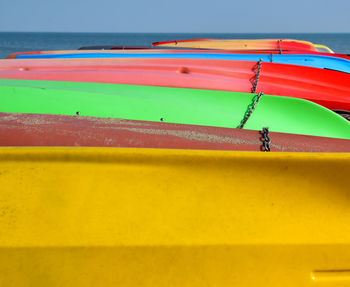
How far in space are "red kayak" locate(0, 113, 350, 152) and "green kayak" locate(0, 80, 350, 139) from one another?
0.53m

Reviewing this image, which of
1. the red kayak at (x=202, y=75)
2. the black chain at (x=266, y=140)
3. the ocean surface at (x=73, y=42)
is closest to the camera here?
the black chain at (x=266, y=140)

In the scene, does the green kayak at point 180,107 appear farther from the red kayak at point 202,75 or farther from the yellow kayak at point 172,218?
the yellow kayak at point 172,218

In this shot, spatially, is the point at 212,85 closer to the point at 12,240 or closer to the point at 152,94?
the point at 152,94

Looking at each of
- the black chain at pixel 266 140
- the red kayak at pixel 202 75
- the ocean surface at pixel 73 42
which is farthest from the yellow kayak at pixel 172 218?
the ocean surface at pixel 73 42

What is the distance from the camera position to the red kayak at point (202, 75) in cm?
342

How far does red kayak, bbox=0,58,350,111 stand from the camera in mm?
3424

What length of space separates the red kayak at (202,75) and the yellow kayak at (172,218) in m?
1.97

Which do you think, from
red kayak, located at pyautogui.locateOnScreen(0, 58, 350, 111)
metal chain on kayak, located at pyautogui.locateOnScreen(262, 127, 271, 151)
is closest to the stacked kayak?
metal chain on kayak, located at pyautogui.locateOnScreen(262, 127, 271, 151)

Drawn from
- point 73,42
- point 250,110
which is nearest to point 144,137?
point 250,110

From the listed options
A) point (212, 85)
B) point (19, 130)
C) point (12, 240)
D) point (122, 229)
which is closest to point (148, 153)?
point (122, 229)

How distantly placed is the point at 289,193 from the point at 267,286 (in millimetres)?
343

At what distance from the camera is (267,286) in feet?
4.62

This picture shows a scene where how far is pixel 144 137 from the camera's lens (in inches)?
69.9

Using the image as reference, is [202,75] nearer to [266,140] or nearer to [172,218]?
[266,140]
